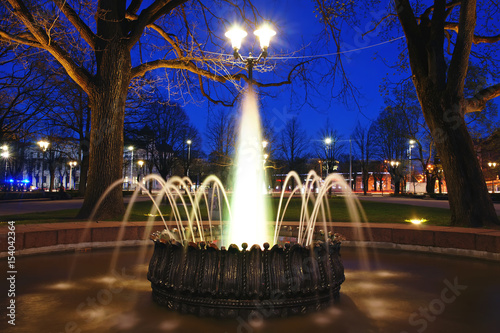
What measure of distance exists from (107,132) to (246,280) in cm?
888

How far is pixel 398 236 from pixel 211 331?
631 centimetres

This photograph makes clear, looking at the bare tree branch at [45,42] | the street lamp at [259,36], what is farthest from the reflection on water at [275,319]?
the bare tree branch at [45,42]

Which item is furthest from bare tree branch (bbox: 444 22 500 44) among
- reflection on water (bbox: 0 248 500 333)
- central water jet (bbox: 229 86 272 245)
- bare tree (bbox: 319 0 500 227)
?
reflection on water (bbox: 0 248 500 333)

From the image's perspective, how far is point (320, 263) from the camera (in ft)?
15.2

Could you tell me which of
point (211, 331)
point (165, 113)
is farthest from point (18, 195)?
point (211, 331)

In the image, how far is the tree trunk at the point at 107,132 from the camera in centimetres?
1146

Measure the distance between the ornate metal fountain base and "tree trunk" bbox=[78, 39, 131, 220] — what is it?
759 cm

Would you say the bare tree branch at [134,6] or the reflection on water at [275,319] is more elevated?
the bare tree branch at [134,6]

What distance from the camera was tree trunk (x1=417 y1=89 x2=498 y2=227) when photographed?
10.2 m

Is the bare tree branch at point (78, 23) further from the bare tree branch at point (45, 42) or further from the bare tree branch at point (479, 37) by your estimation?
the bare tree branch at point (479, 37)

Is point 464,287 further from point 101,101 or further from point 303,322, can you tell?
point 101,101

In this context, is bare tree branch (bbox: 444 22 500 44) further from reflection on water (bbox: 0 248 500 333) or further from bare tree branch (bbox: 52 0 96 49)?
bare tree branch (bbox: 52 0 96 49)

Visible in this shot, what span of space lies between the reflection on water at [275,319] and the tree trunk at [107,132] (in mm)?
4336

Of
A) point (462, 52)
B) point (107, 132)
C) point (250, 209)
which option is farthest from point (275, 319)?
point (462, 52)
